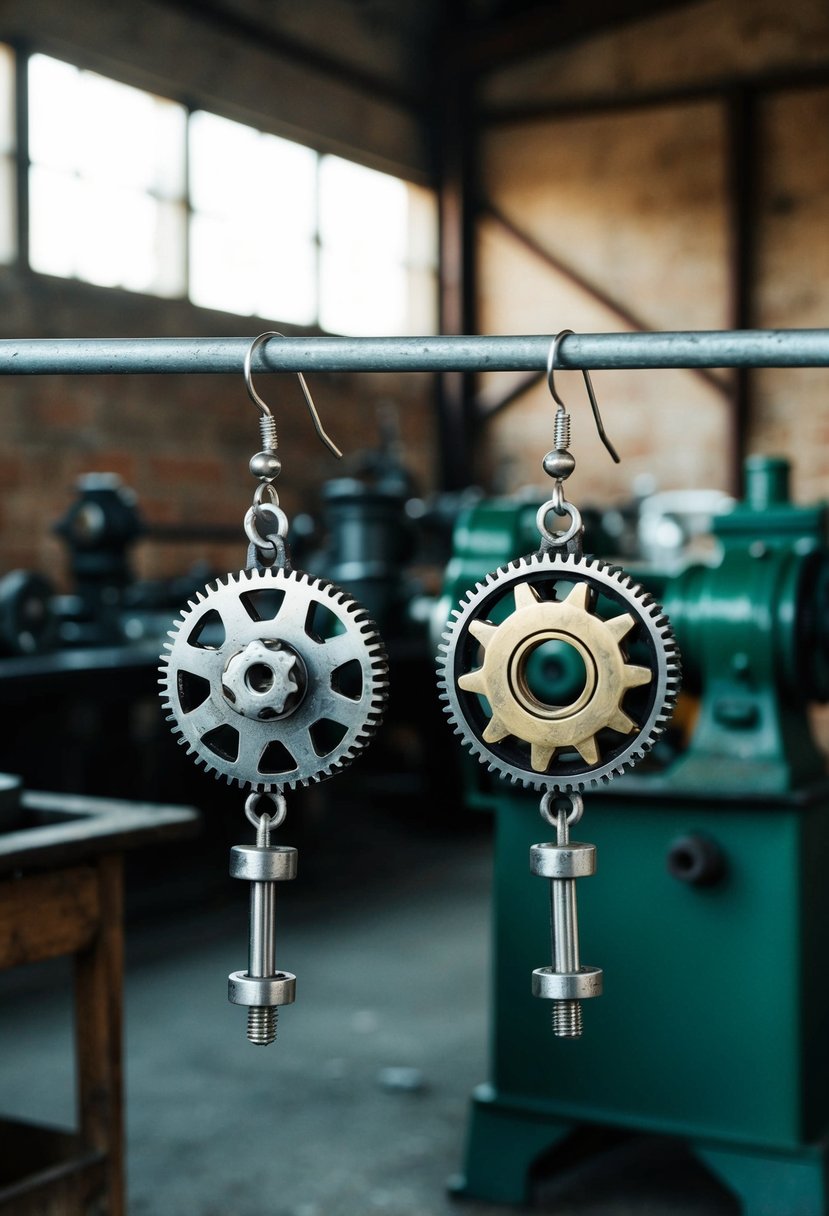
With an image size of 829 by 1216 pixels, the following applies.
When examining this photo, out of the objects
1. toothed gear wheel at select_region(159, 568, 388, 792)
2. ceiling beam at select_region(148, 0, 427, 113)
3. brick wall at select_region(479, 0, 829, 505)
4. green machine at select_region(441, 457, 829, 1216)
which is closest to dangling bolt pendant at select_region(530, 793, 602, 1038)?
toothed gear wheel at select_region(159, 568, 388, 792)

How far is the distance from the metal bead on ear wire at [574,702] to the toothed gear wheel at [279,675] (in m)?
0.06

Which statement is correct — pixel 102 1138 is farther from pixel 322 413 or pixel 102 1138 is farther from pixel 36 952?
pixel 322 413

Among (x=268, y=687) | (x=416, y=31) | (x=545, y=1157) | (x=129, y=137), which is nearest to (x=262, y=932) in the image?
(x=268, y=687)

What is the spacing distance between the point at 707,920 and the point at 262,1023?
152cm

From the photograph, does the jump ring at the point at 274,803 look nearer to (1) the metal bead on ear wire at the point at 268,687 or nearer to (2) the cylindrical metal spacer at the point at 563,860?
(1) the metal bead on ear wire at the point at 268,687

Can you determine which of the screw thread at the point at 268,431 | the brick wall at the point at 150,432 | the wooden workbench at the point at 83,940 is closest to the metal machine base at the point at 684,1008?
the wooden workbench at the point at 83,940

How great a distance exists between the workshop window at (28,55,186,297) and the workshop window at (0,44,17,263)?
9 cm

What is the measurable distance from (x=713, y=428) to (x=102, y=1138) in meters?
5.88

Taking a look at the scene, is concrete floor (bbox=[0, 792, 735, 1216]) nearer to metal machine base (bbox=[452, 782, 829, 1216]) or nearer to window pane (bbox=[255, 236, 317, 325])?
metal machine base (bbox=[452, 782, 829, 1216])

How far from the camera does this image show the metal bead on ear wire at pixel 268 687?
3.18ft

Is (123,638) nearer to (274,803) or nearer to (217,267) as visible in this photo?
(217,267)

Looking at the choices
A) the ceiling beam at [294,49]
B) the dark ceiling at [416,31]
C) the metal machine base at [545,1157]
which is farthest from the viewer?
the dark ceiling at [416,31]

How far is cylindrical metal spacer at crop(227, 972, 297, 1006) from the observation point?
100 cm

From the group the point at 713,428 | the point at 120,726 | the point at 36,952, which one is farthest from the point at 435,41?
the point at 36,952
